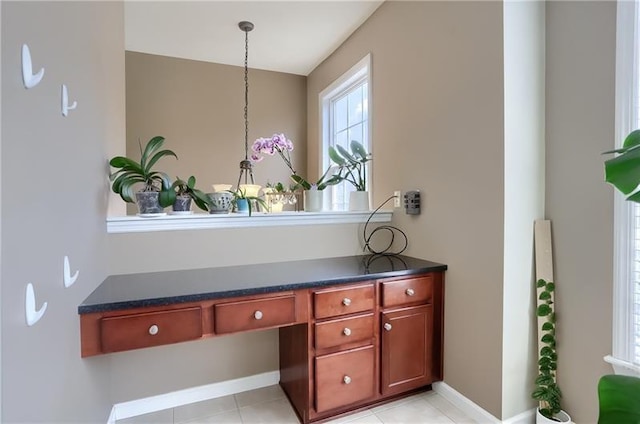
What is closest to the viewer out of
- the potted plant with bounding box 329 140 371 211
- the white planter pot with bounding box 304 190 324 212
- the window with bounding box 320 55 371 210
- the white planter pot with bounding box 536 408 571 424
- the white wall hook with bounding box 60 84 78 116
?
the white wall hook with bounding box 60 84 78 116

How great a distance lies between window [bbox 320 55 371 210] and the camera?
2.95 meters

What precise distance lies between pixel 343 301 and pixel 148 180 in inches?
49.5

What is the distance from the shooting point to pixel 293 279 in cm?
170

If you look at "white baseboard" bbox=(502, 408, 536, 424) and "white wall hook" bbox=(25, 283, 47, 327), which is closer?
"white wall hook" bbox=(25, 283, 47, 327)

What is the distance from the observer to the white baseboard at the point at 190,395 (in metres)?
1.84

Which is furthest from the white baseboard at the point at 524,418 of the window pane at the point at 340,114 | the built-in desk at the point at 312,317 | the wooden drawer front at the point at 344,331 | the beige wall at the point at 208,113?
the beige wall at the point at 208,113

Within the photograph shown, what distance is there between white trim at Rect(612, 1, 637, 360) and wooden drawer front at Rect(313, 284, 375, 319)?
111cm

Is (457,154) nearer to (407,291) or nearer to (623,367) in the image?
(407,291)

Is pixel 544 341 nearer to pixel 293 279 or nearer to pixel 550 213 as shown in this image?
pixel 550 213

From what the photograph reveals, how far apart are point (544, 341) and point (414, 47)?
196 cm

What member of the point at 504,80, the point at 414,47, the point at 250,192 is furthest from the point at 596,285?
the point at 250,192

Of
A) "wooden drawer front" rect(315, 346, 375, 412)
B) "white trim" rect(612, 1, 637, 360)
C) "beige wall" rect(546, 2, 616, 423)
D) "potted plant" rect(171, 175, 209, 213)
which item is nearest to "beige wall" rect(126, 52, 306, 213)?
"potted plant" rect(171, 175, 209, 213)

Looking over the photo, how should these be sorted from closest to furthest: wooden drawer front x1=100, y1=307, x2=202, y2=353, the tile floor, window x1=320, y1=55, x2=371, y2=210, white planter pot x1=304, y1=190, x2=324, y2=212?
wooden drawer front x1=100, y1=307, x2=202, y2=353 < the tile floor < white planter pot x1=304, y1=190, x2=324, y2=212 < window x1=320, y1=55, x2=371, y2=210

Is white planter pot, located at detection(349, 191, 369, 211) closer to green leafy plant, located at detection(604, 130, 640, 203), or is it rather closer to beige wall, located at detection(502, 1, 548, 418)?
beige wall, located at detection(502, 1, 548, 418)
